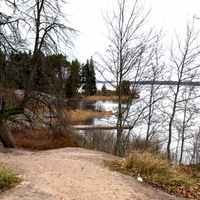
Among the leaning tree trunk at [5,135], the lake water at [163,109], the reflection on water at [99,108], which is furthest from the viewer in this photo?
the reflection on water at [99,108]

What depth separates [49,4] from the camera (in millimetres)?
7559

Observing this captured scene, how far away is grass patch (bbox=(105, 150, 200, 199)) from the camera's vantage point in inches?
182

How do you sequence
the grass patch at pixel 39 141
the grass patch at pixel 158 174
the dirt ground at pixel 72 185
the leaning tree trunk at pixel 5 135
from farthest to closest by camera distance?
the grass patch at pixel 39 141
the leaning tree trunk at pixel 5 135
the grass patch at pixel 158 174
the dirt ground at pixel 72 185

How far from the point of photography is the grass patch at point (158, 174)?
4.61 m

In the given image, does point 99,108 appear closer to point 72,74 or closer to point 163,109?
point 72,74

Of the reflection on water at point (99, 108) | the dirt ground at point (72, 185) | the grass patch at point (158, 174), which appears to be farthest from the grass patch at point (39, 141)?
the dirt ground at point (72, 185)

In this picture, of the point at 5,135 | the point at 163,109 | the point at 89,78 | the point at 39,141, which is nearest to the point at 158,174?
the point at 89,78

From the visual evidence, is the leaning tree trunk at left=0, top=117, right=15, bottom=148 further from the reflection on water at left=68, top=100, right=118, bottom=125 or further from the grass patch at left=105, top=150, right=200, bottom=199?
the grass patch at left=105, top=150, right=200, bottom=199

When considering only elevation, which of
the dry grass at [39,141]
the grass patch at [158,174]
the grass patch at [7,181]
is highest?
the grass patch at [7,181]

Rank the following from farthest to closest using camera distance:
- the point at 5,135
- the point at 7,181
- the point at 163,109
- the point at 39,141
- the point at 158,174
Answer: the point at 39,141, the point at 163,109, the point at 5,135, the point at 158,174, the point at 7,181

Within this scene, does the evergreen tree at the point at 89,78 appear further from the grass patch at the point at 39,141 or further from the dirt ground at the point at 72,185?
the dirt ground at the point at 72,185

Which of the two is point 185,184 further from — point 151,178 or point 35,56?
point 35,56

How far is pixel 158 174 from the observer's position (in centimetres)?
512

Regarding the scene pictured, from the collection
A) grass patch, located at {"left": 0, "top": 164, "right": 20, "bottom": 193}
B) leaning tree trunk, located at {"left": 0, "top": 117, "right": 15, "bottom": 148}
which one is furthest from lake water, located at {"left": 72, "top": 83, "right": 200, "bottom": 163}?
grass patch, located at {"left": 0, "top": 164, "right": 20, "bottom": 193}
